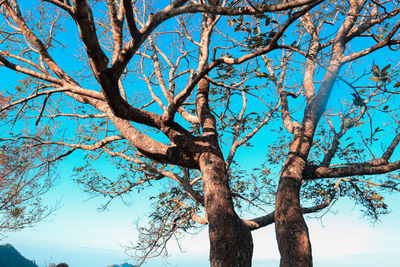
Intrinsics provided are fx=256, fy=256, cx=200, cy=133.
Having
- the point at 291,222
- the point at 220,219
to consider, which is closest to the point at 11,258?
the point at 220,219

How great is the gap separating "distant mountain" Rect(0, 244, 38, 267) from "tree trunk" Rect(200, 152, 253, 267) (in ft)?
235

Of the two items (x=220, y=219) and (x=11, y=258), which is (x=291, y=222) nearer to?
(x=220, y=219)

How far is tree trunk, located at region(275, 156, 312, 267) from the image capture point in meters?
3.67

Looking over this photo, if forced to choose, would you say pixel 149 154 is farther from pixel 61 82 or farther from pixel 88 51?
pixel 88 51

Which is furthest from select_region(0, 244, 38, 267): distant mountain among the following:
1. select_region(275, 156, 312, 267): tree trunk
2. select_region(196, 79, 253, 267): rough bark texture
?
select_region(275, 156, 312, 267): tree trunk

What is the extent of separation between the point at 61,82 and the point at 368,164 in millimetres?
5417

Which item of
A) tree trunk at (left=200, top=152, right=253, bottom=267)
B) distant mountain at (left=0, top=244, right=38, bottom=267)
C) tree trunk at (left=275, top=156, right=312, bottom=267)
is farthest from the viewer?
distant mountain at (left=0, top=244, right=38, bottom=267)

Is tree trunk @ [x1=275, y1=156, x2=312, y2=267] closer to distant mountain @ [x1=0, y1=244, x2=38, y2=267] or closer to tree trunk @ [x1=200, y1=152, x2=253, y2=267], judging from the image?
tree trunk @ [x1=200, y1=152, x2=253, y2=267]

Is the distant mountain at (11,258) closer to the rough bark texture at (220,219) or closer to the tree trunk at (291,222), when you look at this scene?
the rough bark texture at (220,219)

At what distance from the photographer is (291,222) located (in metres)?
3.97

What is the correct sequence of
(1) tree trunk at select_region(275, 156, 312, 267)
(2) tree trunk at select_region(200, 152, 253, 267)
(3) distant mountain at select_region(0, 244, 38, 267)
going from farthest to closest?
(3) distant mountain at select_region(0, 244, 38, 267) < (1) tree trunk at select_region(275, 156, 312, 267) < (2) tree trunk at select_region(200, 152, 253, 267)

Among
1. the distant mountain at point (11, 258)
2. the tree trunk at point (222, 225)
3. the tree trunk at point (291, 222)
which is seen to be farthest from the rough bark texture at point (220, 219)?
the distant mountain at point (11, 258)

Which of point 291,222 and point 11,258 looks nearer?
point 291,222

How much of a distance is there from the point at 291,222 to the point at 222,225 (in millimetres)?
1213
